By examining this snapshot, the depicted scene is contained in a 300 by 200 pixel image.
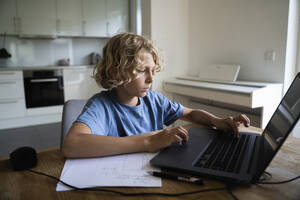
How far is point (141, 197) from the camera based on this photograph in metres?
0.52

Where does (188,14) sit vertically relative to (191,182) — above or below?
above

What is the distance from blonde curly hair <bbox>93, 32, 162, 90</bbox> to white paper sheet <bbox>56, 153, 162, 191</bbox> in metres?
0.34

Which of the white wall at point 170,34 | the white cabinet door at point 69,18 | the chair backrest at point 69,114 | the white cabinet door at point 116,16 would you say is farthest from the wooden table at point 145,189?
the white cabinet door at point 116,16

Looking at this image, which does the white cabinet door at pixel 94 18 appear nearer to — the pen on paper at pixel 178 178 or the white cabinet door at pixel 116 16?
the white cabinet door at pixel 116 16

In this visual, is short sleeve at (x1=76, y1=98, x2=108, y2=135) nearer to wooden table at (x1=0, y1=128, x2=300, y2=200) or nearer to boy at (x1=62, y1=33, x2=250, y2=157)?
boy at (x1=62, y1=33, x2=250, y2=157)

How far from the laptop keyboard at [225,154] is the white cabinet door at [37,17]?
3.84 m

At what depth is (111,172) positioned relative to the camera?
2.04ft

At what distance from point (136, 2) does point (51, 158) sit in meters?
4.23

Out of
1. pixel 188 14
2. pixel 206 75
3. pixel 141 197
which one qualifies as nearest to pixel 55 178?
pixel 141 197

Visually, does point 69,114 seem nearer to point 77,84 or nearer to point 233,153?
point 233,153

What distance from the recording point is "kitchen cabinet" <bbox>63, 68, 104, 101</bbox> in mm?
3852

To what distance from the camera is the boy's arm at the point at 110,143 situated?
28.1 inches

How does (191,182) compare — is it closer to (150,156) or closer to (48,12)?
(150,156)

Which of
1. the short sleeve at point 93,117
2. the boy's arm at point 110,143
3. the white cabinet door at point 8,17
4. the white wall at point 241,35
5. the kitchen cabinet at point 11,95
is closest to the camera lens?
the boy's arm at point 110,143
